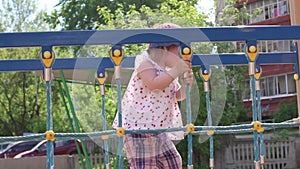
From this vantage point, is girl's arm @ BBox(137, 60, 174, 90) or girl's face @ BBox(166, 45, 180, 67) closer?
girl's arm @ BBox(137, 60, 174, 90)

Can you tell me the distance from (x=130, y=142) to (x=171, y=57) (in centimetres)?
55

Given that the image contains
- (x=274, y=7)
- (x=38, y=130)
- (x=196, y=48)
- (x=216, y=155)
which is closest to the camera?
(x=196, y=48)

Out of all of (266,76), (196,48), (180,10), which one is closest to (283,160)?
(180,10)

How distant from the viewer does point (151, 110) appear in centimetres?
361

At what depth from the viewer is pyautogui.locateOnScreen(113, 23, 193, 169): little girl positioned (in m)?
3.56

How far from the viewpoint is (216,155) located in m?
15.3

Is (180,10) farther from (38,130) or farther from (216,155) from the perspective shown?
(38,130)

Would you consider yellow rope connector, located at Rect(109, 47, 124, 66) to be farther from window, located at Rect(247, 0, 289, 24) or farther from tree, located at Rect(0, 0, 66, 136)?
window, located at Rect(247, 0, 289, 24)

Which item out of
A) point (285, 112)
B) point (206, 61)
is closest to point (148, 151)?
point (206, 61)

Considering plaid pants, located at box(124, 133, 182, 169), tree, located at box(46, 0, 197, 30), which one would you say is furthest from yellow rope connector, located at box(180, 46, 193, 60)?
tree, located at box(46, 0, 197, 30)

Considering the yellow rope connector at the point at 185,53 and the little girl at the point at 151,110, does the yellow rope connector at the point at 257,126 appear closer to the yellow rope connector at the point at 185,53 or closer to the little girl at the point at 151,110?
the little girl at the point at 151,110

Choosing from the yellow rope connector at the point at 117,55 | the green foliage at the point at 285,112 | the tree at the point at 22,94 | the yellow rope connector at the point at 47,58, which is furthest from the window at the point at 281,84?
the yellow rope connector at the point at 47,58

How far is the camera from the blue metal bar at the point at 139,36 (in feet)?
11.1

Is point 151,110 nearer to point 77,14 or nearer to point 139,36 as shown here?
point 139,36
